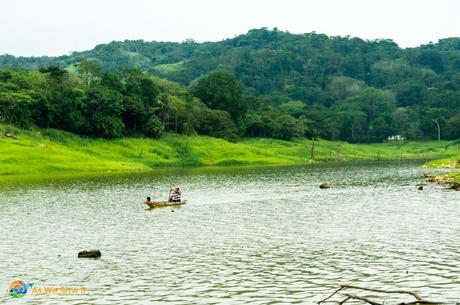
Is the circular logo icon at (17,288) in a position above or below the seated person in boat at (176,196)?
below

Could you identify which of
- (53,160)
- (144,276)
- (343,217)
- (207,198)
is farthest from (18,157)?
(144,276)

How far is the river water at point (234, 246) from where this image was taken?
33094mm

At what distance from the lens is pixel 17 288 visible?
1371 inches

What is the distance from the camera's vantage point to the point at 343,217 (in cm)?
6044

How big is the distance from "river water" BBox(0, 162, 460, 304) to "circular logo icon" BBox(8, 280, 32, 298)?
1.60 feet

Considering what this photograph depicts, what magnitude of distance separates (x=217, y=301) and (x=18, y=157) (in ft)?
394

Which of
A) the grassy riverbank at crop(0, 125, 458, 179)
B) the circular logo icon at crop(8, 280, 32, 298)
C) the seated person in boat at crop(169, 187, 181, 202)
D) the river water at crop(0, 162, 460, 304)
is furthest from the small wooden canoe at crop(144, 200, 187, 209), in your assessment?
the grassy riverbank at crop(0, 125, 458, 179)

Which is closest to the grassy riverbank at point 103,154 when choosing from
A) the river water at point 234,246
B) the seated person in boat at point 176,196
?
the river water at point 234,246

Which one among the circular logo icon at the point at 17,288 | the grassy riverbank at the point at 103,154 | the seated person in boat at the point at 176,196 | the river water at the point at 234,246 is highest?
the grassy riverbank at the point at 103,154

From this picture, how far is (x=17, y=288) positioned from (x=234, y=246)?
56.0ft

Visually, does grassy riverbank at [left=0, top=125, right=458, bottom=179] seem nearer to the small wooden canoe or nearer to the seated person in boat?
the seated person in boat

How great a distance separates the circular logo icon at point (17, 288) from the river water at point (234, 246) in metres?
0.49

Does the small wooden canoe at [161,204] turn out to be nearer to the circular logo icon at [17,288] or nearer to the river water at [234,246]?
the river water at [234,246]

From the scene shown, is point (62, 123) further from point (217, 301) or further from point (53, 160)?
point (217, 301)
